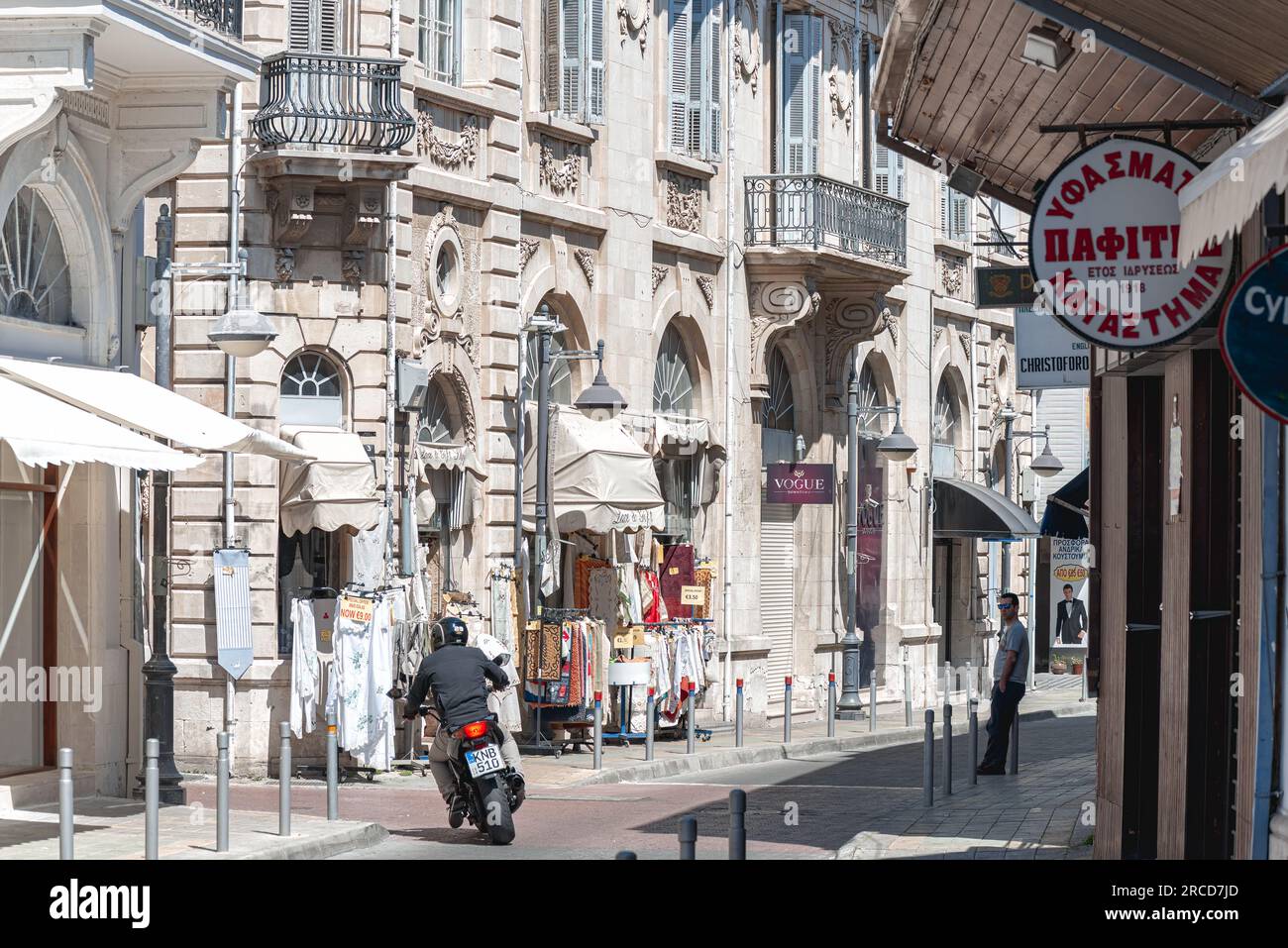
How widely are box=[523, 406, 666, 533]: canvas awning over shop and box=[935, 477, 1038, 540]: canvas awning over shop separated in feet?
43.7

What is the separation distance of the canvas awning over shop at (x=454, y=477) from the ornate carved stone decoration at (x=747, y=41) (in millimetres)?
9485

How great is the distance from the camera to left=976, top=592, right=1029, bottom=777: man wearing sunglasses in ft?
69.2

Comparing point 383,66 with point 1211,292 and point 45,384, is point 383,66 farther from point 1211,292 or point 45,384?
point 1211,292

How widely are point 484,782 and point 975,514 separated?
23.3 metres

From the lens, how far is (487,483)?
2427 centimetres

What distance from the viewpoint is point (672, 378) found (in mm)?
29469

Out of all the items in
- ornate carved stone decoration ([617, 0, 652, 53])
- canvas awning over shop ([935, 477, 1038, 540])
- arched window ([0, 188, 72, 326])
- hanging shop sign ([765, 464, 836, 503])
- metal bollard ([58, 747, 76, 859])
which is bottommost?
metal bollard ([58, 747, 76, 859])

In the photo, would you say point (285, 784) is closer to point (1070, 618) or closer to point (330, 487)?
point (330, 487)

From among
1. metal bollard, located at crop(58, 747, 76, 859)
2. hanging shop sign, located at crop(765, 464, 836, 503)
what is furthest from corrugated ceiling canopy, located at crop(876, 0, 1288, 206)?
hanging shop sign, located at crop(765, 464, 836, 503)

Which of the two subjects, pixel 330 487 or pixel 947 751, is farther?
pixel 330 487

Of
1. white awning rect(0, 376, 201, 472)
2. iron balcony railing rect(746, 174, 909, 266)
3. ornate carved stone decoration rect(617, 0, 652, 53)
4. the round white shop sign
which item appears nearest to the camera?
the round white shop sign

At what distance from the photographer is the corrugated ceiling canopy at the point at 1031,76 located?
1010cm

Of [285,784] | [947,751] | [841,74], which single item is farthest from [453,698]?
[841,74]

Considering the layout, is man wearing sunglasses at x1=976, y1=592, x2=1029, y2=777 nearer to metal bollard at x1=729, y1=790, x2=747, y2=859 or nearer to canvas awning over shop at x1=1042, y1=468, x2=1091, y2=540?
canvas awning over shop at x1=1042, y1=468, x2=1091, y2=540
